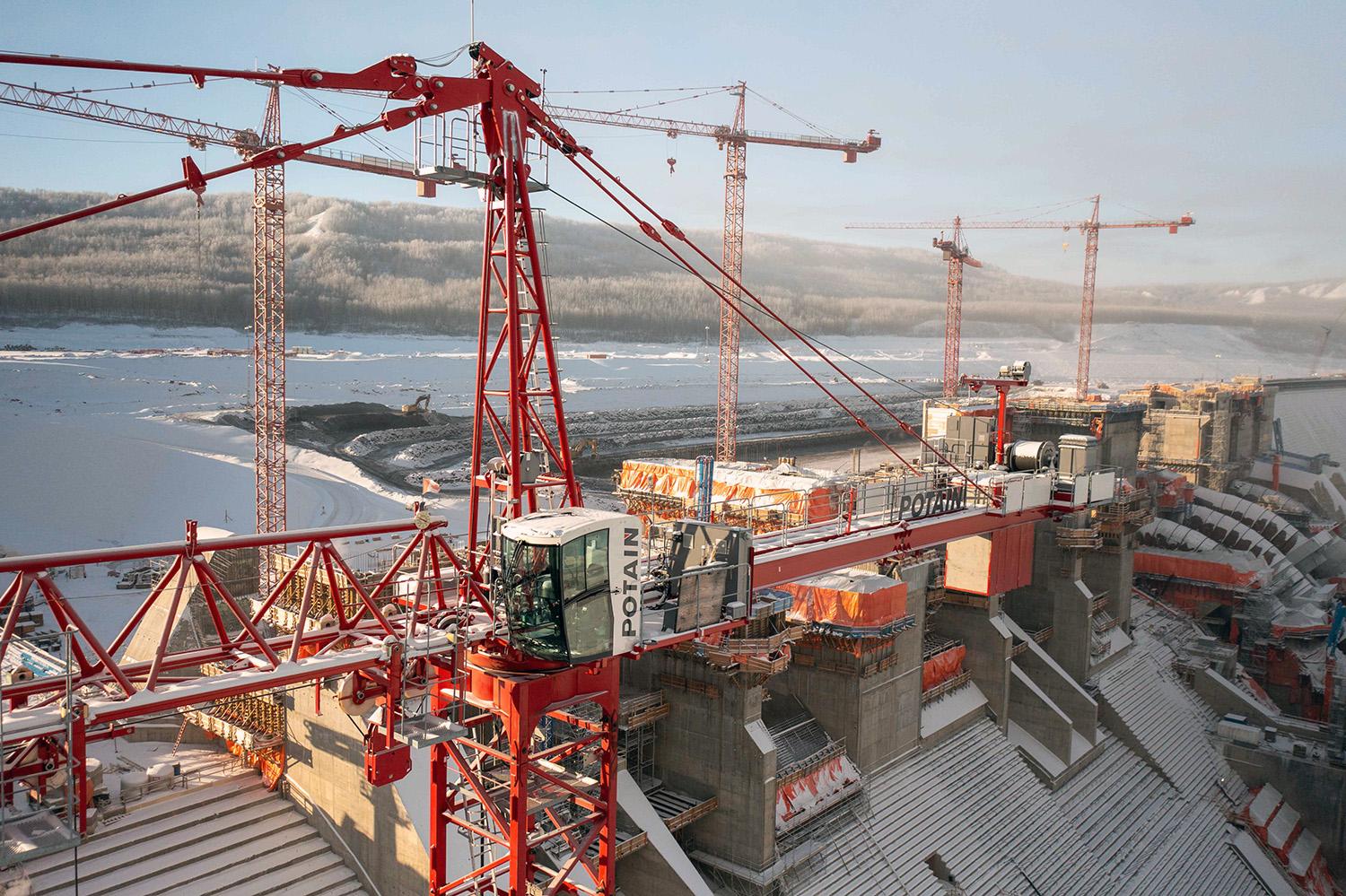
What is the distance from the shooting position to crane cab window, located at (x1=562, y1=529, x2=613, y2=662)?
47.2 feet

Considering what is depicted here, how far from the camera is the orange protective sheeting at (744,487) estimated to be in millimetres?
33031

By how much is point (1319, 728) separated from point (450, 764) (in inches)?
1598

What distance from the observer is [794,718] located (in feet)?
93.4

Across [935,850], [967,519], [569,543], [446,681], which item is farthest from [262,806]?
[967,519]

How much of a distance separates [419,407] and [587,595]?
55125 mm

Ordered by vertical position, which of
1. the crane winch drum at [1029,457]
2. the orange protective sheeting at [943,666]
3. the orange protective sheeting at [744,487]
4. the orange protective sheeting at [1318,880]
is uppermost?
the crane winch drum at [1029,457]

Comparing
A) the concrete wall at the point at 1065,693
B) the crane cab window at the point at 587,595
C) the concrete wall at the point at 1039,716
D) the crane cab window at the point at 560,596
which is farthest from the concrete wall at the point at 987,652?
the crane cab window at the point at 560,596

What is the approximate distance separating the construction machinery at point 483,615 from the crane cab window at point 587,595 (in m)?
0.03

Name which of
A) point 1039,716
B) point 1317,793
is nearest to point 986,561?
point 1039,716

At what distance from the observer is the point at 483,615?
16.4 metres

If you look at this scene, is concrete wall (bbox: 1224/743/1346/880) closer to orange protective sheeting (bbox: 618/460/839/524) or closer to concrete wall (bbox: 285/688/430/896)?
orange protective sheeting (bbox: 618/460/839/524)

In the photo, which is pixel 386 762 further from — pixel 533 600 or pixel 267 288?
pixel 267 288

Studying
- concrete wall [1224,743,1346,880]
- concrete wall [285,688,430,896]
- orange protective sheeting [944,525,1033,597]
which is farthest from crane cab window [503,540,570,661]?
concrete wall [1224,743,1346,880]

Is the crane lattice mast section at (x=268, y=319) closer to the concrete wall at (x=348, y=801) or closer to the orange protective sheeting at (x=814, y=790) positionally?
the concrete wall at (x=348, y=801)
